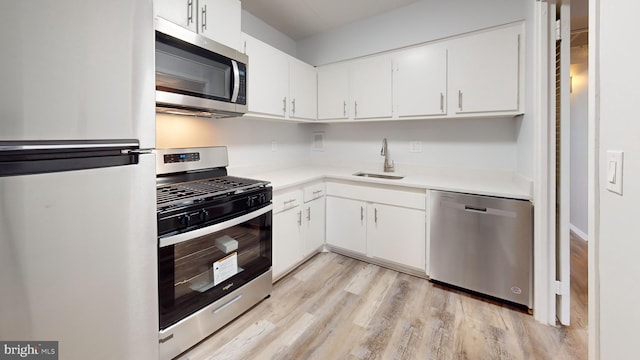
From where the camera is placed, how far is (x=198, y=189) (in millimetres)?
1604

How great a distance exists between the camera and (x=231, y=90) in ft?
5.96

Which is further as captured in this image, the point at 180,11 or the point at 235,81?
the point at 235,81

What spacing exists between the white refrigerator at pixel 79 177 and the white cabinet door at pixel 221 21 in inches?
31.1

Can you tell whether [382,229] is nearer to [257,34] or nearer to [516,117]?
[516,117]

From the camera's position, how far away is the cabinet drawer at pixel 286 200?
210 cm

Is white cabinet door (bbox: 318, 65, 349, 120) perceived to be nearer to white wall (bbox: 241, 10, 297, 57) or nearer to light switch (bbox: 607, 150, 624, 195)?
white wall (bbox: 241, 10, 297, 57)

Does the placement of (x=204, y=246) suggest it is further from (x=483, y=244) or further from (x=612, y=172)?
(x=483, y=244)

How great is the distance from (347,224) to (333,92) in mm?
1445

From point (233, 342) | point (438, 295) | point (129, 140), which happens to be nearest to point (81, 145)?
point (129, 140)

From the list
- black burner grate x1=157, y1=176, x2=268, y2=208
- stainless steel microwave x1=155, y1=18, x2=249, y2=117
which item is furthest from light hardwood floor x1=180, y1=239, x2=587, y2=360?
stainless steel microwave x1=155, y1=18, x2=249, y2=117

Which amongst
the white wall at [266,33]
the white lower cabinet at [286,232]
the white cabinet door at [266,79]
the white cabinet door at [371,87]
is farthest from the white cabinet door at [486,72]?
the white wall at [266,33]

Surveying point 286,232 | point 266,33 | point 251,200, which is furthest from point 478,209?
point 266,33

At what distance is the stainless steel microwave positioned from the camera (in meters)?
1.43

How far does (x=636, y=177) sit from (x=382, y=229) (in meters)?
1.82
